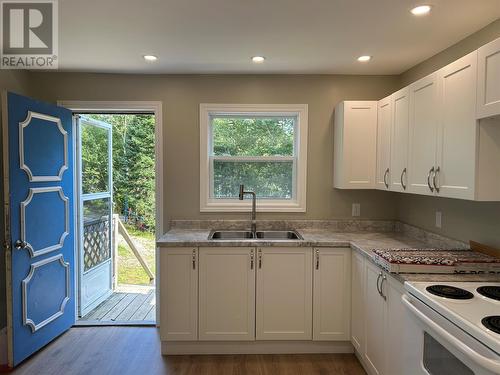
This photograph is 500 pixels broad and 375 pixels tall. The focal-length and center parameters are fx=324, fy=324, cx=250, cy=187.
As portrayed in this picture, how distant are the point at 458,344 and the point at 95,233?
12.0 ft

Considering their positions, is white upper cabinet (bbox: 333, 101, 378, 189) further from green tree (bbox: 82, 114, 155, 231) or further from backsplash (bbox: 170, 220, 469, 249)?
green tree (bbox: 82, 114, 155, 231)

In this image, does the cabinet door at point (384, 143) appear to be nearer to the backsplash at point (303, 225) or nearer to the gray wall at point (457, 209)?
the gray wall at point (457, 209)

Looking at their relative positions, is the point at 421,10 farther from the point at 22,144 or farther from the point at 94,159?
the point at 94,159

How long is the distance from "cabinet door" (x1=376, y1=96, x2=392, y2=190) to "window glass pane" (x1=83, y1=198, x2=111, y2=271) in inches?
118

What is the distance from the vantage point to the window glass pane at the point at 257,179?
130 inches

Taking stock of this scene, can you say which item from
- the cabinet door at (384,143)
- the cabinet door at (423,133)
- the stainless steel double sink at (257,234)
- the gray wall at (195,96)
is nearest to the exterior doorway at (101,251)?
the gray wall at (195,96)

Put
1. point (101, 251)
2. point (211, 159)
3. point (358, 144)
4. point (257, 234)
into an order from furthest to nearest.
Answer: point (101, 251), point (211, 159), point (257, 234), point (358, 144)

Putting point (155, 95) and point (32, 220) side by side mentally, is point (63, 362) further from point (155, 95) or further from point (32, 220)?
point (155, 95)

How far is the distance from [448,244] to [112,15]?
9.05 feet

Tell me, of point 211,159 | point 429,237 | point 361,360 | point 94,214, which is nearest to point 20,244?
point 94,214

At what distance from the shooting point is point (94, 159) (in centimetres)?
377

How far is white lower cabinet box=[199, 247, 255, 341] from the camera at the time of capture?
258 centimetres

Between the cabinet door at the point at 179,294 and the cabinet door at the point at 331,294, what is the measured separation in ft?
3.21

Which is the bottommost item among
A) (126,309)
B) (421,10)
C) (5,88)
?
(126,309)
